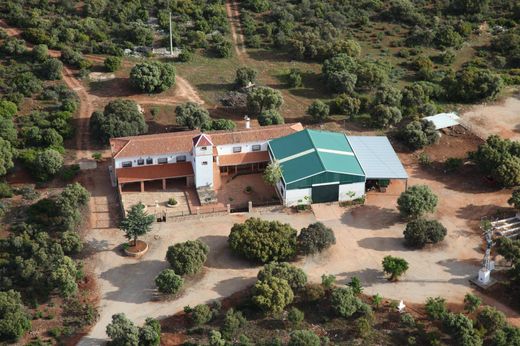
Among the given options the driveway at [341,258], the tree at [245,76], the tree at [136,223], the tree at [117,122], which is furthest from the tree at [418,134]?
the tree at [136,223]

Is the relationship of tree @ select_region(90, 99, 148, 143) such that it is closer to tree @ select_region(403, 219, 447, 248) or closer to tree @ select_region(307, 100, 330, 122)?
tree @ select_region(307, 100, 330, 122)

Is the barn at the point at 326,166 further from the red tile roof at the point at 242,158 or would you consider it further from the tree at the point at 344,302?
the tree at the point at 344,302

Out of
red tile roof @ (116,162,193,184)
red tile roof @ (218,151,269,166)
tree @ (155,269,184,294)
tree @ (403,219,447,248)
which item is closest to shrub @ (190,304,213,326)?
tree @ (155,269,184,294)

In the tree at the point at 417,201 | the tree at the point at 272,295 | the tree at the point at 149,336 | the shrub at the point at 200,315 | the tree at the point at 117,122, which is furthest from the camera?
the tree at the point at 117,122

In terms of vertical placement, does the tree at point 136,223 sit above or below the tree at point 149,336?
above

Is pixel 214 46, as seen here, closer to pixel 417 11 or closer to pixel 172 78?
pixel 172 78

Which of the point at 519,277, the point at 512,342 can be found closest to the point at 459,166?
the point at 519,277
